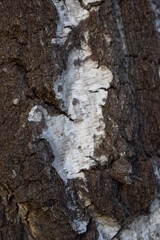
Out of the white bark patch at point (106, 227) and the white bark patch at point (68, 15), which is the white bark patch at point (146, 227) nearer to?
the white bark patch at point (106, 227)

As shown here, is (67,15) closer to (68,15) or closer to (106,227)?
(68,15)

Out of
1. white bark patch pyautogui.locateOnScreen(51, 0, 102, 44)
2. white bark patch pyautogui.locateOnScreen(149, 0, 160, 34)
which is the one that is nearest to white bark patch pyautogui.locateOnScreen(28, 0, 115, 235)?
white bark patch pyautogui.locateOnScreen(51, 0, 102, 44)

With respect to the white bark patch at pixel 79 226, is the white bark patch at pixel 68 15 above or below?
above

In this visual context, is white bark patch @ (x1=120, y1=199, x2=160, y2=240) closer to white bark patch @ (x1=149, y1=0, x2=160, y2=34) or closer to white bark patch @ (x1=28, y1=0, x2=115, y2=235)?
white bark patch @ (x1=28, y1=0, x2=115, y2=235)

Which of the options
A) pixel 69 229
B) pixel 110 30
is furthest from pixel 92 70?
pixel 69 229

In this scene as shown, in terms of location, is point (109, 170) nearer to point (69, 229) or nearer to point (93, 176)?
point (93, 176)

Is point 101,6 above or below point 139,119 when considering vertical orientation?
above

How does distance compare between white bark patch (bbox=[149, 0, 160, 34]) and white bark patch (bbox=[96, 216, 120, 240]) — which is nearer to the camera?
white bark patch (bbox=[96, 216, 120, 240])

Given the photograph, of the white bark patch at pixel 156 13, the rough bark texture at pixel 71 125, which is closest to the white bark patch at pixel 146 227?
the rough bark texture at pixel 71 125
